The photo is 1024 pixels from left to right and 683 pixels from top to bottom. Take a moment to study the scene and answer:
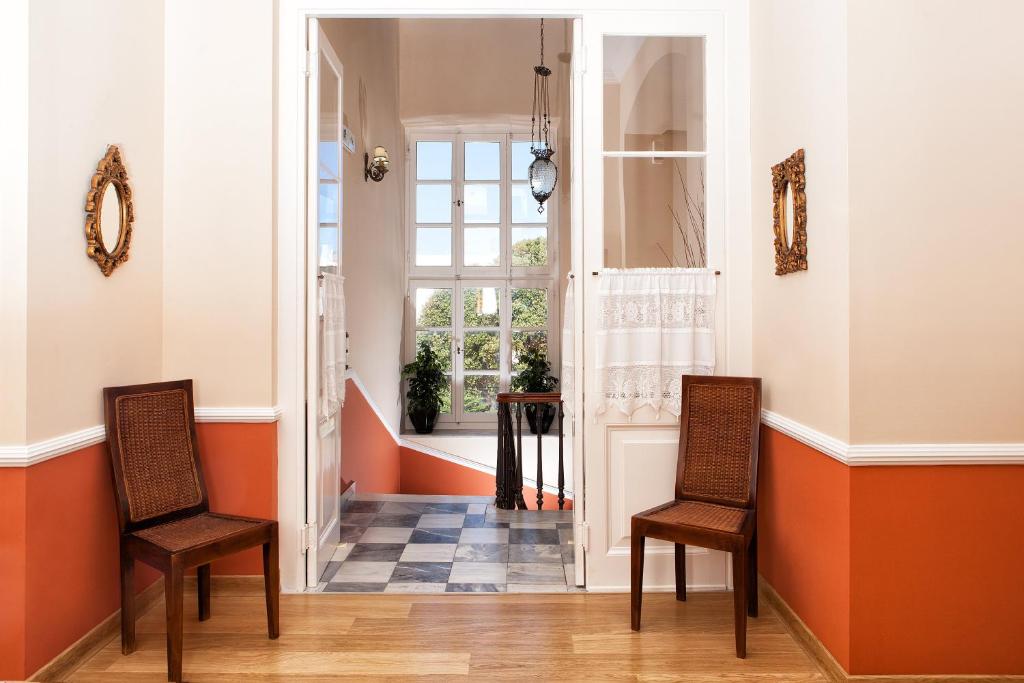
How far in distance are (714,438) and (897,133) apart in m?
1.39

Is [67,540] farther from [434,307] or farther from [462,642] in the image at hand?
[434,307]

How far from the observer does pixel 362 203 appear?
18.2 feet

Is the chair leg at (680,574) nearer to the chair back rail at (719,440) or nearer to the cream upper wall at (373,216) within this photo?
the chair back rail at (719,440)

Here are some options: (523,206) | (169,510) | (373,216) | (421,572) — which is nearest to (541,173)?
(373,216)

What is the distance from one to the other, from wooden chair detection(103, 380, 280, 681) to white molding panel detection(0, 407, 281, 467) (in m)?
0.08

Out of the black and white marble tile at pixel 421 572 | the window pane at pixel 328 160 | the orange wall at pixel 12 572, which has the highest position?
the window pane at pixel 328 160

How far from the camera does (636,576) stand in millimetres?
2762

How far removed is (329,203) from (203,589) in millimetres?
1953

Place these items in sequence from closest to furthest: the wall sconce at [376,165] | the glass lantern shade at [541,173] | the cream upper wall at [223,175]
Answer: the cream upper wall at [223,175] < the wall sconce at [376,165] < the glass lantern shade at [541,173]

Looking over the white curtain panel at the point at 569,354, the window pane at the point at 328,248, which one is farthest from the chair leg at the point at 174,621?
the white curtain panel at the point at 569,354

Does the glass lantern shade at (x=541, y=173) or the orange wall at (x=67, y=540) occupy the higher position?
Result: the glass lantern shade at (x=541, y=173)

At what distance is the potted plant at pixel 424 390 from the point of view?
24.6 ft

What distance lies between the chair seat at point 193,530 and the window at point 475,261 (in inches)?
200

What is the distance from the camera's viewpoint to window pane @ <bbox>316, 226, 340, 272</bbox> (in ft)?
11.0
